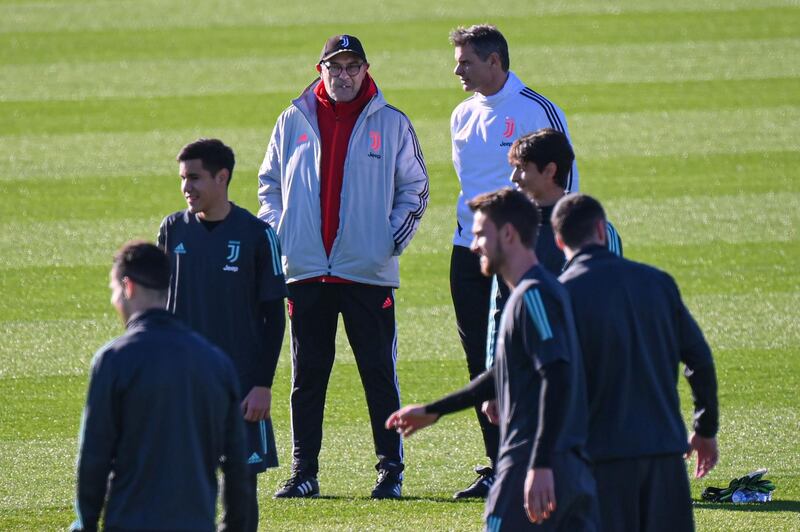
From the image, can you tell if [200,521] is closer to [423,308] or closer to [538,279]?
[538,279]

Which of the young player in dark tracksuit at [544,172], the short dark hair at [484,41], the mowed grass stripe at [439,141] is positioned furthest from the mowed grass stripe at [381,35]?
the young player in dark tracksuit at [544,172]

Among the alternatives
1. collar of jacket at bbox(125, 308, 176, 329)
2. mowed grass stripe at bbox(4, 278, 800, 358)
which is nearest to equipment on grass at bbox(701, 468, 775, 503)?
mowed grass stripe at bbox(4, 278, 800, 358)

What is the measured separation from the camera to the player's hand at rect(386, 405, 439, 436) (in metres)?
4.62

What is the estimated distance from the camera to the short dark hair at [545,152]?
17.4ft

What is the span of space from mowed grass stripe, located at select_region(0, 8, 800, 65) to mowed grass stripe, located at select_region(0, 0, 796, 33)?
195mm

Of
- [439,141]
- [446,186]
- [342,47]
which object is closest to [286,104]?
[439,141]

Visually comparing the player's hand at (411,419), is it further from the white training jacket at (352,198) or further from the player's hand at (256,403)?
the white training jacket at (352,198)

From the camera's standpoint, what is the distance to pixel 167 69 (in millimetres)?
16484

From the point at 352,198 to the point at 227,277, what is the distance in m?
1.52

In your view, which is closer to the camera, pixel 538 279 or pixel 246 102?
pixel 538 279

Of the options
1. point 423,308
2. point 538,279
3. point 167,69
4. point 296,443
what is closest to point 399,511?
point 296,443

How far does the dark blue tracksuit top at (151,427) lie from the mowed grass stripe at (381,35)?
520 inches

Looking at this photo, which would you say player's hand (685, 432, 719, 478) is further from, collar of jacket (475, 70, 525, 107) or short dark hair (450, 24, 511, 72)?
short dark hair (450, 24, 511, 72)

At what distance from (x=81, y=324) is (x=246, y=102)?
592cm
